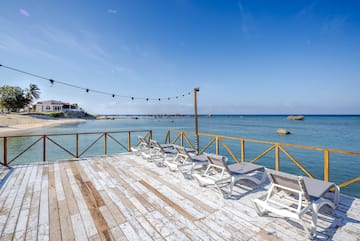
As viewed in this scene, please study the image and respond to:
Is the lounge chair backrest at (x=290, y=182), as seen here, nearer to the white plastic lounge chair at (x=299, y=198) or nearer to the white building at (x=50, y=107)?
the white plastic lounge chair at (x=299, y=198)

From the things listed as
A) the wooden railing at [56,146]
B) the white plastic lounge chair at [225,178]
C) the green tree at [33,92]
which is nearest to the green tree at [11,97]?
the green tree at [33,92]

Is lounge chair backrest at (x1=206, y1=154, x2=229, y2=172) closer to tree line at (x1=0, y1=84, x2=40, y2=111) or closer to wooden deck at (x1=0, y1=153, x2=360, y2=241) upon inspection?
wooden deck at (x1=0, y1=153, x2=360, y2=241)

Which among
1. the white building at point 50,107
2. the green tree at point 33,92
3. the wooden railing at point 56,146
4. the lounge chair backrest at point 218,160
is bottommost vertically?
the wooden railing at point 56,146

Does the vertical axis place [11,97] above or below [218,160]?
above

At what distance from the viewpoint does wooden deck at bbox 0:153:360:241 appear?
77.3 inches

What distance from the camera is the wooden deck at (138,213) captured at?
1.96 meters

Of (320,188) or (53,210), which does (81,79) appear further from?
(320,188)

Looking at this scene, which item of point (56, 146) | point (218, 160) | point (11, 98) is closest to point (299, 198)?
point (218, 160)

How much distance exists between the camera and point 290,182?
7.31 ft

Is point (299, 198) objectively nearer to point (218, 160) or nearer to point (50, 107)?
point (218, 160)

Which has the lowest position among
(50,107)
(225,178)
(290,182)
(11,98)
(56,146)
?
(56,146)

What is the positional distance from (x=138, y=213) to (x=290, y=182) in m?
2.26

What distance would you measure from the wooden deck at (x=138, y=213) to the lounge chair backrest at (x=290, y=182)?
0.47m

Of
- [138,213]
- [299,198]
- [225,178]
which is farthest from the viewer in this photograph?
[225,178]
